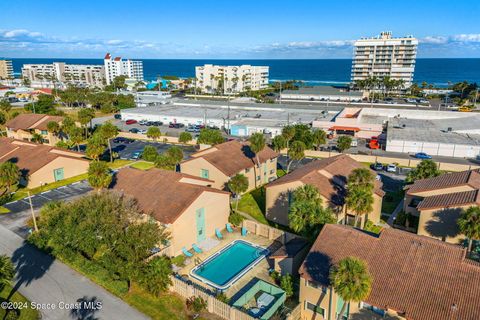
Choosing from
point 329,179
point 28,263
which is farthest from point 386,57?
point 28,263

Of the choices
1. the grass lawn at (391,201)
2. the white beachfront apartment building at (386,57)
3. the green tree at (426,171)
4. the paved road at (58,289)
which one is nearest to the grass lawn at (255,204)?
the grass lawn at (391,201)

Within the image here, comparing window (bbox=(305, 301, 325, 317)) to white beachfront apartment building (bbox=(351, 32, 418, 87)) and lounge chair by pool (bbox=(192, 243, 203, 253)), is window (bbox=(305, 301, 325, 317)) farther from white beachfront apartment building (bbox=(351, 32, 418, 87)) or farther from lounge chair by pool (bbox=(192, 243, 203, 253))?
white beachfront apartment building (bbox=(351, 32, 418, 87))

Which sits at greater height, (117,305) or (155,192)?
(155,192)

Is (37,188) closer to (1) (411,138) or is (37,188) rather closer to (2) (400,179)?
(2) (400,179)

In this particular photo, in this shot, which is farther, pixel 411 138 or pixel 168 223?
pixel 411 138

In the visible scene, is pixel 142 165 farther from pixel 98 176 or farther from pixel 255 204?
pixel 255 204

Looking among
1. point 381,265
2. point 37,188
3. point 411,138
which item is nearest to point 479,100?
point 411,138
